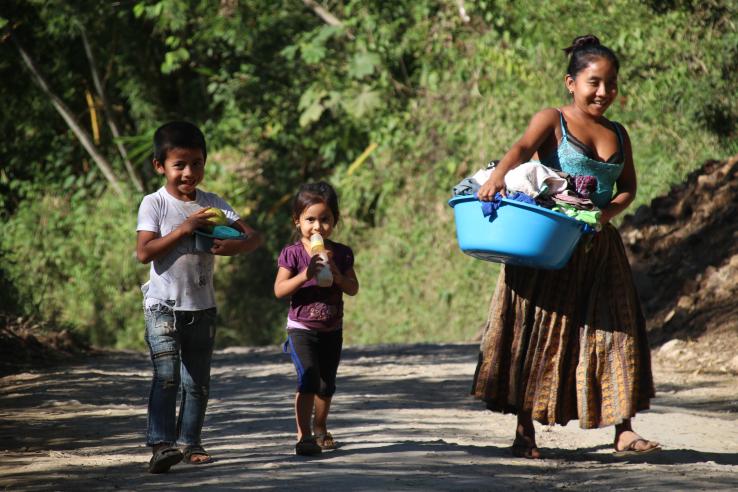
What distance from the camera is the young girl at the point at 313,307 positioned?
527 cm

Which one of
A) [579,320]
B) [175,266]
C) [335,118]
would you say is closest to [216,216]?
[175,266]

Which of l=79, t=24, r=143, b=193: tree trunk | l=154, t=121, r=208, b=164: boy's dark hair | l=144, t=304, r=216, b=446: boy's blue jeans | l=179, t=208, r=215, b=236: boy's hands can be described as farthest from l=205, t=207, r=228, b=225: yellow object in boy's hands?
l=79, t=24, r=143, b=193: tree trunk

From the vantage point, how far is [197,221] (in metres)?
4.95

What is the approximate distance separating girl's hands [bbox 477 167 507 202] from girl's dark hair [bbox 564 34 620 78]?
0.71 meters

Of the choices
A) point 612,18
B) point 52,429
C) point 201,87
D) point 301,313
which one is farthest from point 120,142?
point 301,313

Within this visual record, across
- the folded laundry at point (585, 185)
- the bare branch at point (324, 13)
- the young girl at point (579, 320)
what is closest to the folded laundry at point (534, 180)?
the folded laundry at point (585, 185)

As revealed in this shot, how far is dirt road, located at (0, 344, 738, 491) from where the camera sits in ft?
15.4

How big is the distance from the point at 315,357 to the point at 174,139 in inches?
46.4

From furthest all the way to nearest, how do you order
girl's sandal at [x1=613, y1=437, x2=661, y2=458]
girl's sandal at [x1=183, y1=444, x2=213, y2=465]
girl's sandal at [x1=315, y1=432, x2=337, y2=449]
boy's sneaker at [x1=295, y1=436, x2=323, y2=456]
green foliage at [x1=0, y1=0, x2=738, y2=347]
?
green foliage at [x1=0, y1=0, x2=738, y2=347], girl's sandal at [x1=315, y1=432, x2=337, y2=449], girl's sandal at [x1=613, y1=437, x2=661, y2=458], boy's sneaker at [x1=295, y1=436, x2=323, y2=456], girl's sandal at [x1=183, y1=444, x2=213, y2=465]

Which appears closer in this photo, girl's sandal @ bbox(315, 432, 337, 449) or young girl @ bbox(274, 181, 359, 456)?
young girl @ bbox(274, 181, 359, 456)

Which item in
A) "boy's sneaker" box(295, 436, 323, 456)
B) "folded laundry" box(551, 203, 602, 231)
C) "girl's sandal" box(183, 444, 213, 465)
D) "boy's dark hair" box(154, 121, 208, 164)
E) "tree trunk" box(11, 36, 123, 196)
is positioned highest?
"tree trunk" box(11, 36, 123, 196)

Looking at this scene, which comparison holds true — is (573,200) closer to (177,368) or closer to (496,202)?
(496,202)

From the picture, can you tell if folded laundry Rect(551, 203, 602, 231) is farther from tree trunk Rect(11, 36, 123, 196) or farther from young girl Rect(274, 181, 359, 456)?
tree trunk Rect(11, 36, 123, 196)

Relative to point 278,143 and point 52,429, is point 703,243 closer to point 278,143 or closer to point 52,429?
point 52,429
